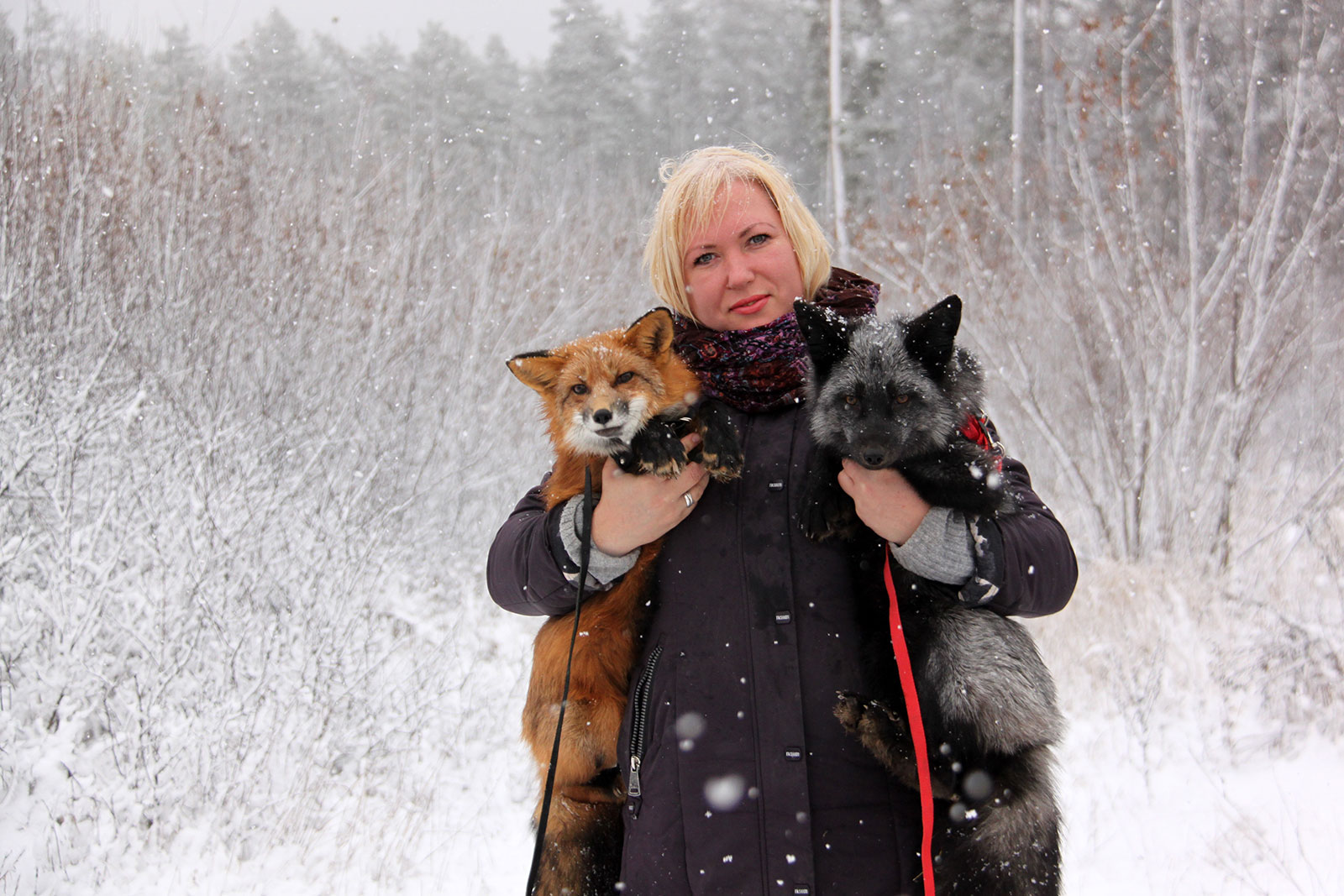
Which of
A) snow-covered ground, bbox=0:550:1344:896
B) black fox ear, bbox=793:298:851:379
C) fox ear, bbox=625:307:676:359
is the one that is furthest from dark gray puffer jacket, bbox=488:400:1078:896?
snow-covered ground, bbox=0:550:1344:896

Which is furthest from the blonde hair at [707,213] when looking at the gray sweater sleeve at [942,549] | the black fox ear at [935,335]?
the gray sweater sleeve at [942,549]

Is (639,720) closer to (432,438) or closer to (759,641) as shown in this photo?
(759,641)

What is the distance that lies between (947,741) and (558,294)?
414 inches

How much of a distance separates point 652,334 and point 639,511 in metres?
1.20

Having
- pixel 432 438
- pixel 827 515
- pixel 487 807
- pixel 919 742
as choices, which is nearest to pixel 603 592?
pixel 827 515

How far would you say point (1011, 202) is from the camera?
1002 cm

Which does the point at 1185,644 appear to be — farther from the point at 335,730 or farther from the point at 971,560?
the point at 335,730

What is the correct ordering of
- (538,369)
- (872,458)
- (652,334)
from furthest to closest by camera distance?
(538,369)
(652,334)
(872,458)

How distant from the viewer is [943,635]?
101 inches

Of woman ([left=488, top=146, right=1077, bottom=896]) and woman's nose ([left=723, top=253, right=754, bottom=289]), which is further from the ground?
woman's nose ([left=723, top=253, right=754, bottom=289])

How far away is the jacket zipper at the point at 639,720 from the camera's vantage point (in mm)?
2045

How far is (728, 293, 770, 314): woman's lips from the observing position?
261cm

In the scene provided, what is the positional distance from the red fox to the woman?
21 cm

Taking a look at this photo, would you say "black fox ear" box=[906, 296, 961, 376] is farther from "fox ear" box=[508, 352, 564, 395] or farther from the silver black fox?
"fox ear" box=[508, 352, 564, 395]
